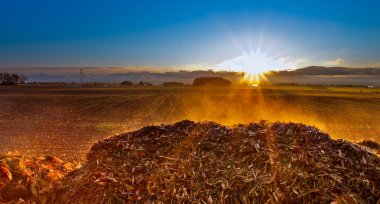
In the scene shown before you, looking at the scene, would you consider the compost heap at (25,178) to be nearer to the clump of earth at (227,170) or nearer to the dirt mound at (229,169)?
the clump of earth at (227,170)

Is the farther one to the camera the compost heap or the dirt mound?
the compost heap

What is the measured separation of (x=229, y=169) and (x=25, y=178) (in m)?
3.24

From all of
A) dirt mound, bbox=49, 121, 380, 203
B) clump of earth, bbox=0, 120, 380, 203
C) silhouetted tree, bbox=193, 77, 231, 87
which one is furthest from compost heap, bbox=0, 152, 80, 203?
silhouetted tree, bbox=193, 77, 231, 87

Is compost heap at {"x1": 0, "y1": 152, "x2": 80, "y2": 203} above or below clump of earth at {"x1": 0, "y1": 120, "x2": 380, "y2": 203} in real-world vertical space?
below

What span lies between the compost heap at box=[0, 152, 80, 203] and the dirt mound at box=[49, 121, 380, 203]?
0.93 ft

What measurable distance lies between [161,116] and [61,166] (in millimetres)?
14642

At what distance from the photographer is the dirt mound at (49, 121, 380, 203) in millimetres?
4859

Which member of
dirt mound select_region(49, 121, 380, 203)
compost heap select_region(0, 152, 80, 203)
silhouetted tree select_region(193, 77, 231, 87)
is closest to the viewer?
dirt mound select_region(49, 121, 380, 203)

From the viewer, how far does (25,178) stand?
19.6 feet

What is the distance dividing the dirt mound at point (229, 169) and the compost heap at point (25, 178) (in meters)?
0.28

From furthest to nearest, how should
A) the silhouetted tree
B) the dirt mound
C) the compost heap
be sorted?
the silhouetted tree < the compost heap < the dirt mound

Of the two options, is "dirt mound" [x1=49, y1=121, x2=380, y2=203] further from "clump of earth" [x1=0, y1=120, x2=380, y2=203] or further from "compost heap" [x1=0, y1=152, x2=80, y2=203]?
"compost heap" [x1=0, y1=152, x2=80, y2=203]

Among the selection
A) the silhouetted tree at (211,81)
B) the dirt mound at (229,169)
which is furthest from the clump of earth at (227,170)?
the silhouetted tree at (211,81)

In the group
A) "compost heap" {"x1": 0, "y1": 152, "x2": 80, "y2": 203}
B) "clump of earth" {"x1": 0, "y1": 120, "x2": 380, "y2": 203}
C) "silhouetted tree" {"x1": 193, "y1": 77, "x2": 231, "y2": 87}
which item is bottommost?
"silhouetted tree" {"x1": 193, "y1": 77, "x2": 231, "y2": 87}
